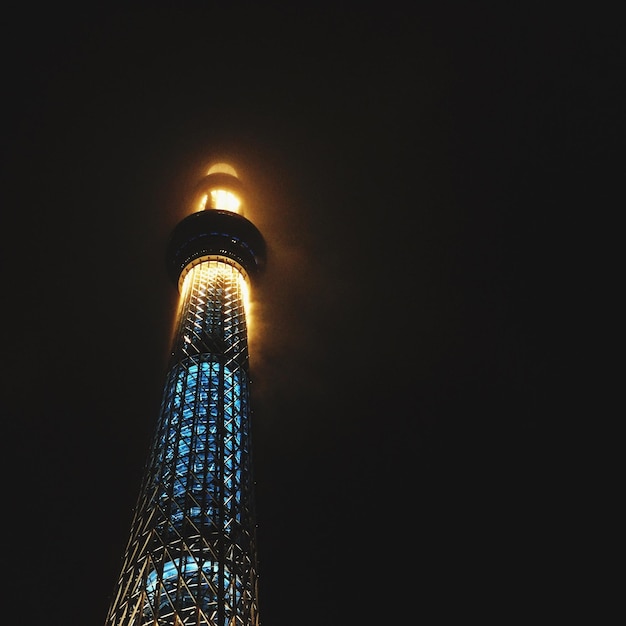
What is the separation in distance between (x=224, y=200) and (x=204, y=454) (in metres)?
10.9

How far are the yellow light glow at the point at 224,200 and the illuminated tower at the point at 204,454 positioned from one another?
7 centimetres

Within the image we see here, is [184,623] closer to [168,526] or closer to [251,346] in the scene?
[168,526]

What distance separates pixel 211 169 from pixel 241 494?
11.6 m

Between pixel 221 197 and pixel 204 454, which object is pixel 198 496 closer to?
pixel 204 454

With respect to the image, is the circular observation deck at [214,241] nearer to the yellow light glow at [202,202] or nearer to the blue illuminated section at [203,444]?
the yellow light glow at [202,202]

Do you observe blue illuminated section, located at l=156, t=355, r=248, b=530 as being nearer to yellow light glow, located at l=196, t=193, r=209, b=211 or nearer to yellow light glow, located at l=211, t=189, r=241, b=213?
yellow light glow, located at l=196, t=193, r=209, b=211

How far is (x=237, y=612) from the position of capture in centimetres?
1681

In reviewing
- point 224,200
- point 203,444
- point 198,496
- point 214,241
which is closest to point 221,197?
point 224,200

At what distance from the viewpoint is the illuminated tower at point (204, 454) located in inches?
664

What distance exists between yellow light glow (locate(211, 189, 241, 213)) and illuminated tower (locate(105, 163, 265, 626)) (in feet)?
0.24

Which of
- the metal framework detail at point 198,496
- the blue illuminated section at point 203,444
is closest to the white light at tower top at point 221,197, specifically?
the metal framework detail at point 198,496

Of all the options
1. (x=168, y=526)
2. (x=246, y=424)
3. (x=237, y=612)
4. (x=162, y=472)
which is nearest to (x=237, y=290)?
(x=246, y=424)

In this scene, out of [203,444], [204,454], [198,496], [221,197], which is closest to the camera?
[198,496]

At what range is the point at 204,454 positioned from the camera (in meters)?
21.0
